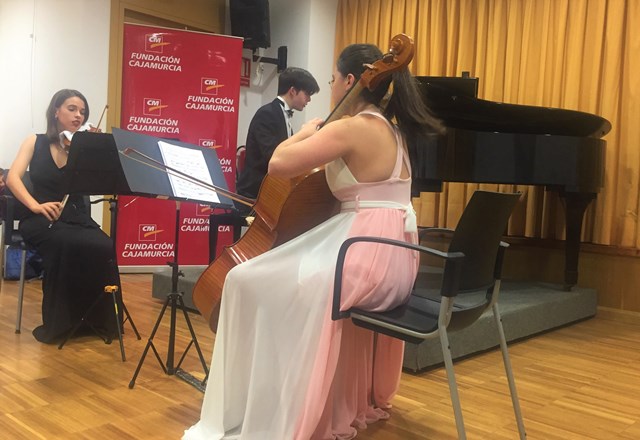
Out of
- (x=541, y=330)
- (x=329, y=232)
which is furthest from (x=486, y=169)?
(x=329, y=232)

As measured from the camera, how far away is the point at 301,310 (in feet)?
5.68

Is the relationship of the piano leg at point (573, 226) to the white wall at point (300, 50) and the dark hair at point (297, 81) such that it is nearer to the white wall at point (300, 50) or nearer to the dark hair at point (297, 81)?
the dark hair at point (297, 81)

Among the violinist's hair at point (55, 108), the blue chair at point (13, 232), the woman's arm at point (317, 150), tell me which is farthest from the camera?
the violinist's hair at point (55, 108)

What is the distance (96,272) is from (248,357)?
4.72ft

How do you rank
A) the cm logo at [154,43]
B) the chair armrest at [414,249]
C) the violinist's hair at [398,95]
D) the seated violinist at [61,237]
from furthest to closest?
the cm logo at [154,43], the seated violinist at [61,237], the violinist's hair at [398,95], the chair armrest at [414,249]

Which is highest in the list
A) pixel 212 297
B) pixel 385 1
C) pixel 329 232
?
pixel 385 1

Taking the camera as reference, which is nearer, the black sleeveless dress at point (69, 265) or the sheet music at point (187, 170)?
the sheet music at point (187, 170)

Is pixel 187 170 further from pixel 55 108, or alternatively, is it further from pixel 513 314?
pixel 513 314

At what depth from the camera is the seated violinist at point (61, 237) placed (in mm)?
2881

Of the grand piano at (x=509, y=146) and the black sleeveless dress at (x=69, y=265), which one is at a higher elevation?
the grand piano at (x=509, y=146)

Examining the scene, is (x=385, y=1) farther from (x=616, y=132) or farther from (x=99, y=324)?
(x=99, y=324)

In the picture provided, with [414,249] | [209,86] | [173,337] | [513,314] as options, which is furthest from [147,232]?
[414,249]

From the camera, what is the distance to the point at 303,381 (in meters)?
1.70

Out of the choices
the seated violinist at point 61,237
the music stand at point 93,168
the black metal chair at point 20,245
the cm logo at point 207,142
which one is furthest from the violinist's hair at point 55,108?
the cm logo at point 207,142
